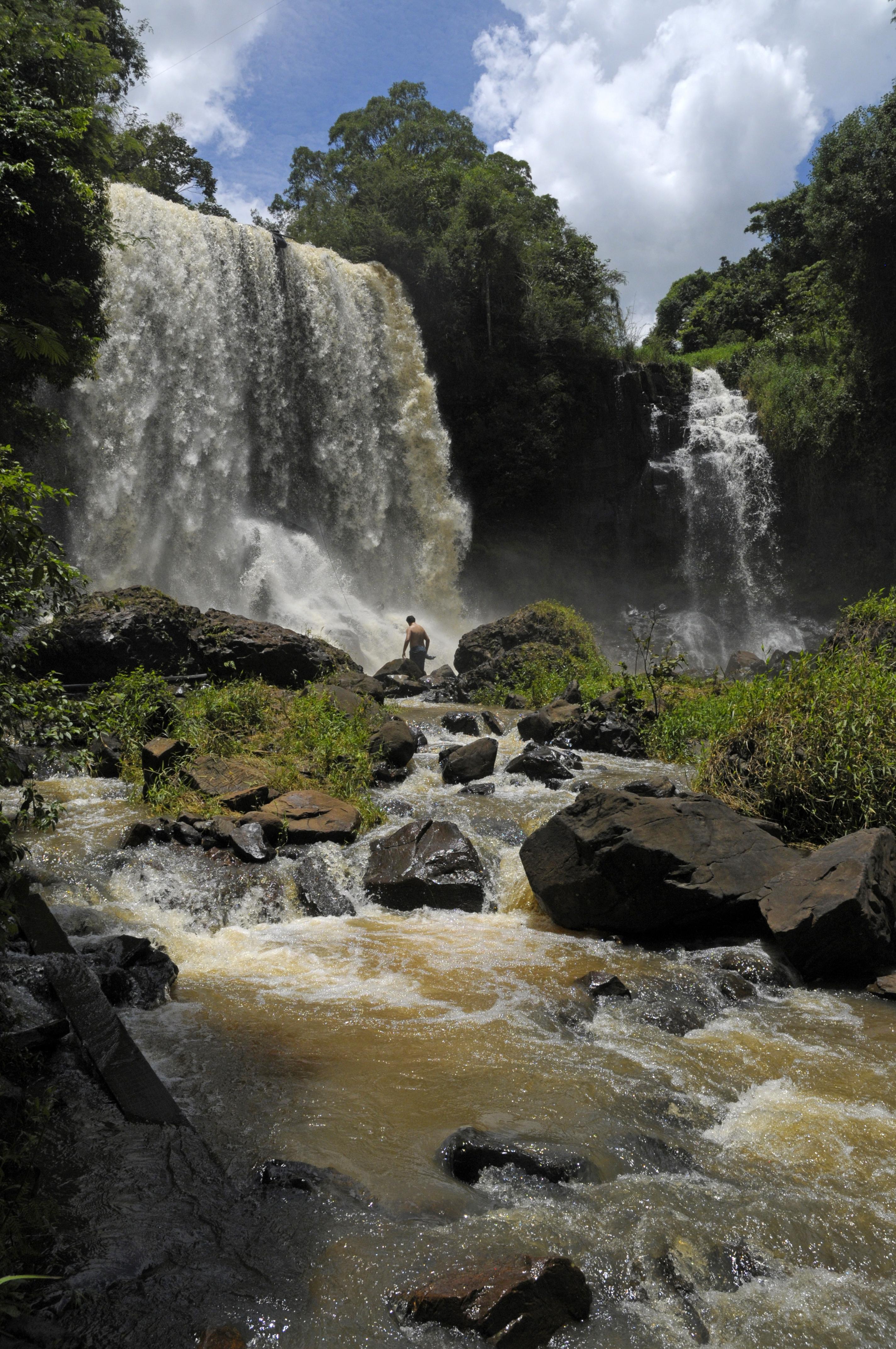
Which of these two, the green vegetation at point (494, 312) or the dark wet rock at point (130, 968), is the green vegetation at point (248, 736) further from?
the green vegetation at point (494, 312)

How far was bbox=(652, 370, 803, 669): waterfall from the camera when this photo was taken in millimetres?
23344

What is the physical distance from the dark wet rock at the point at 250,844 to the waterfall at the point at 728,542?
17875 mm

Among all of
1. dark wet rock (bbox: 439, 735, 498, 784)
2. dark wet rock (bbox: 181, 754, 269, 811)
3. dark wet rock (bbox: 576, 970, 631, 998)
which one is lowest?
dark wet rock (bbox: 576, 970, 631, 998)

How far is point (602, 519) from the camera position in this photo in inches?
998

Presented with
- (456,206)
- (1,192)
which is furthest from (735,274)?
(1,192)

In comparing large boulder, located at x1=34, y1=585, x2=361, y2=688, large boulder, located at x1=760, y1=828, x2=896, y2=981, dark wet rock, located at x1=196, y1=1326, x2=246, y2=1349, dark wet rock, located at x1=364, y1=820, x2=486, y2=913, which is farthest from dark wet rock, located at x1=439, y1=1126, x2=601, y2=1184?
large boulder, located at x1=34, y1=585, x2=361, y2=688

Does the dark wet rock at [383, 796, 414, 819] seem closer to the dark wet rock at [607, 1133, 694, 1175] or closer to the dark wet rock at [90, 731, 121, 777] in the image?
the dark wet rock at [90, 731, 121, 777]

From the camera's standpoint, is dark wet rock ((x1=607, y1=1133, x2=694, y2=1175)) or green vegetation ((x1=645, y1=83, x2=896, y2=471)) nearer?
dark wet rock ((x1=607, y1=1133, x2=694, y2=1175))

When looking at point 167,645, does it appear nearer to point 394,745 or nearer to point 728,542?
point 394,745

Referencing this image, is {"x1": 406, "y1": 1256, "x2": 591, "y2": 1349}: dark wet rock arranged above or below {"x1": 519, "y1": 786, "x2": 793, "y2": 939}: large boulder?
below

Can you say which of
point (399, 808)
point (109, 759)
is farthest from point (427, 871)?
point (109, 759)

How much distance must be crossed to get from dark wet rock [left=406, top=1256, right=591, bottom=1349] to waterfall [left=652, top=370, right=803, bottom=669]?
21.5 meters

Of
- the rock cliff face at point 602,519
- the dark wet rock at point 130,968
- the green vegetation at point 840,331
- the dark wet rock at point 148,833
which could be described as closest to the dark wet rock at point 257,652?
the dark wet rock at point 148,833

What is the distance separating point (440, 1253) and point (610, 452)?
2466 centimetres
